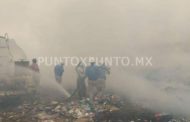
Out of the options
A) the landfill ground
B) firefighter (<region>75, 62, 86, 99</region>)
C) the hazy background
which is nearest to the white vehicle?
the landfill ground

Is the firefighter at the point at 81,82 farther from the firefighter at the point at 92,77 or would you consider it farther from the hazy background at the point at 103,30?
the hazy background at the point at 103,30

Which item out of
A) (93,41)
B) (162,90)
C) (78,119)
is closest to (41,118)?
(78,119)

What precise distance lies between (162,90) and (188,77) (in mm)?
3024

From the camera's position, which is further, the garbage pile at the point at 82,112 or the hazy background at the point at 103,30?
the hazy background at the point at 103,30

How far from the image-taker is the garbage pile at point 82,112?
407 inches

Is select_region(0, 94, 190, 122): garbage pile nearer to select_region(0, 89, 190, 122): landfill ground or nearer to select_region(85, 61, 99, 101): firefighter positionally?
select_region(0, 89, 190, 122): landfill ground

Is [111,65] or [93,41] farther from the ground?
[93,41]

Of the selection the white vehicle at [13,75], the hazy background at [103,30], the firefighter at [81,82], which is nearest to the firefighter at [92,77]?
the firefighter at [81,82]

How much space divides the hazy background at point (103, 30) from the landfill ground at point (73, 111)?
578 cm

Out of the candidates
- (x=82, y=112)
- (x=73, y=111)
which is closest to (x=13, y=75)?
(x=73, y=111)

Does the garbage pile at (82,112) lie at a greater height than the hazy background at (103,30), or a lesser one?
lesser

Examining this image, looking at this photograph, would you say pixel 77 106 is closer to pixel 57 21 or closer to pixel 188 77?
pixel 188 77

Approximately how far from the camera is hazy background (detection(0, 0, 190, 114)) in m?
19.8

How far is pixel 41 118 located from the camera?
10.4 m
